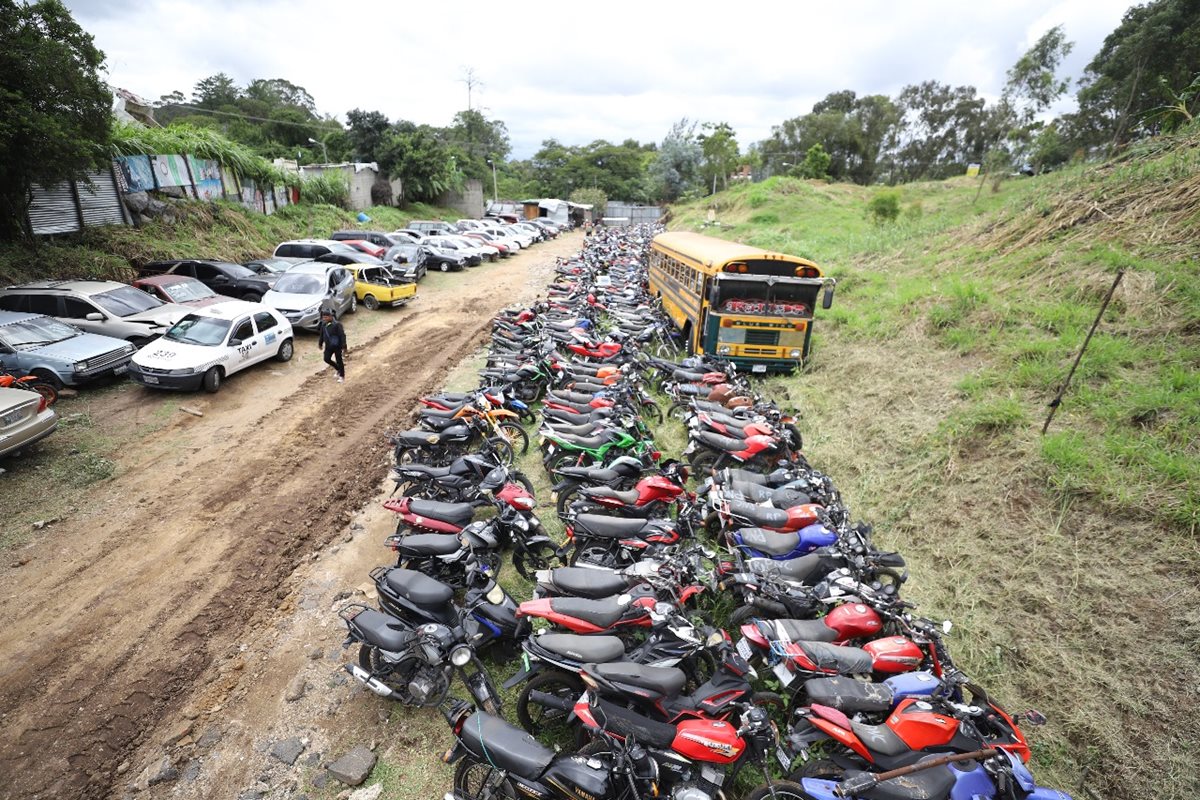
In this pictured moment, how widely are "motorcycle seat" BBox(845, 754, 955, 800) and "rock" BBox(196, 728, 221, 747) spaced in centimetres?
441

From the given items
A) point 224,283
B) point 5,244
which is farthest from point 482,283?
point 5,244

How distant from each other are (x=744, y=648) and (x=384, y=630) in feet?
8.86

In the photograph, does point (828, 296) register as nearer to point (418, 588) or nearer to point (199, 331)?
point (418, 588)

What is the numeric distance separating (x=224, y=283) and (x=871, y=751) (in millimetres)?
16862

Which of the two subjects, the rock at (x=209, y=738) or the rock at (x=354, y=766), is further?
the rock at (x=209, y=738)

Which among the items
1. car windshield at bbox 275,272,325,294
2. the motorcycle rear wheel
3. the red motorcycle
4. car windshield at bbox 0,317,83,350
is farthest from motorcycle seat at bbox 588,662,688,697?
car windshield at bbox 275,272,325,294

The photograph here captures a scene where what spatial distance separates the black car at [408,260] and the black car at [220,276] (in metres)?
4.60

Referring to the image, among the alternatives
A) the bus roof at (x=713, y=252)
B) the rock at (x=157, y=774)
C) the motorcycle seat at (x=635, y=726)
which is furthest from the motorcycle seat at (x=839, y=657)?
the bus roof at (x=713, y=252)

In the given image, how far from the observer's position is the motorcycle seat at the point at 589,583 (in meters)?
4.31

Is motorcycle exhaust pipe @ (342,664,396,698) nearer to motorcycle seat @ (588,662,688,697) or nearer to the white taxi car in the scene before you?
motorcycle seat @ (588,662,688,697)

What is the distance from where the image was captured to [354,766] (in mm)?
3672

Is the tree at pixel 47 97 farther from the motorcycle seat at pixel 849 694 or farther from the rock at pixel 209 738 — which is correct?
the motorcycle seat at pixel 849 694

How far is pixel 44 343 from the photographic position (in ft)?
29.6

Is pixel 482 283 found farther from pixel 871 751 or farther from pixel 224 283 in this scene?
pixel 871 751
